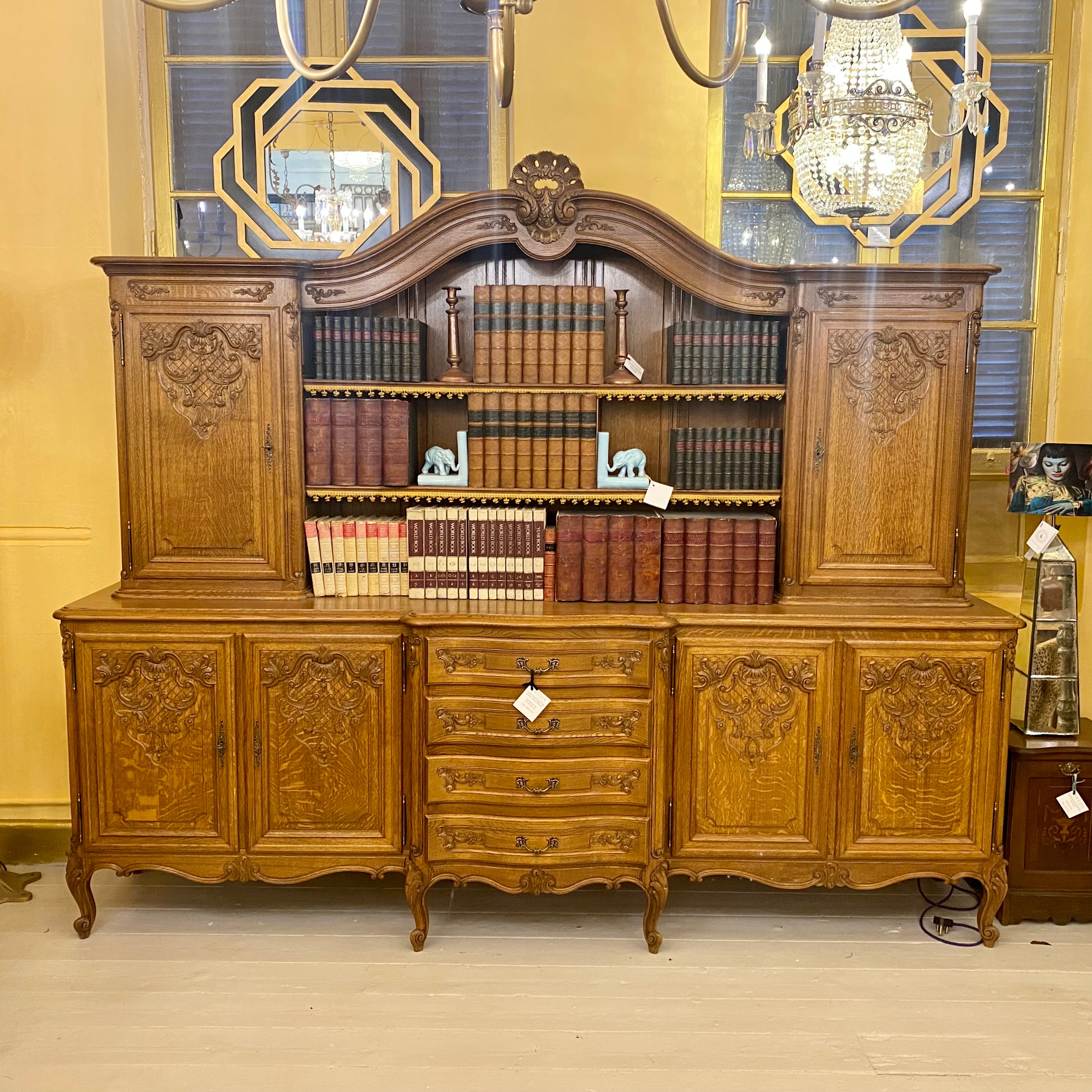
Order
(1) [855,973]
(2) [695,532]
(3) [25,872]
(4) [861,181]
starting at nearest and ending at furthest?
1. (4) [861,181]
2. (1) [855,973]
3. (2) [695,532]
4. (3) [25,872]

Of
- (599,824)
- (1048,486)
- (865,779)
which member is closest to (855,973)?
(865,779)

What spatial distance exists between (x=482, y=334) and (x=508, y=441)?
0.35 m

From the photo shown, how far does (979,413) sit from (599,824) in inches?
82.2

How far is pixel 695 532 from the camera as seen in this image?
3.12m

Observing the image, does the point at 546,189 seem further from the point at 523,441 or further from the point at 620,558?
the point at 620,558

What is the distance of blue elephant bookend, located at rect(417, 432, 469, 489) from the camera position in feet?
10.5

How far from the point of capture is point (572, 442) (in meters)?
3.15

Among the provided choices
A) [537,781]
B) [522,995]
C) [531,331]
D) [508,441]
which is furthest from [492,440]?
[522,995]

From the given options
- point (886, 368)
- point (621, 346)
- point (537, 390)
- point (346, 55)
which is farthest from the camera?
point (621, 346)

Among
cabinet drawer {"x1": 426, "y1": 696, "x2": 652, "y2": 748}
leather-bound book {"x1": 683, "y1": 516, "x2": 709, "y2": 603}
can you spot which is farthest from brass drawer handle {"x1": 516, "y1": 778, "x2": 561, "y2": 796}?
leather-bound book {"x1": 683, "y1": 516, "x2": 709, "y2": 603}

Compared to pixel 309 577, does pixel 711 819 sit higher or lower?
lower

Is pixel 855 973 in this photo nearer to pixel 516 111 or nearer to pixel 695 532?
pixel 695 532

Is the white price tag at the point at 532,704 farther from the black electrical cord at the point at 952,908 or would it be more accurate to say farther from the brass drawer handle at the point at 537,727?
the black electrical cord at the point at 952,908

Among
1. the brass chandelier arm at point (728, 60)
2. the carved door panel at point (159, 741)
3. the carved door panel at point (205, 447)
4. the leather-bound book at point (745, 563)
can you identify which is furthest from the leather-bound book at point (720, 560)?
the brass chandelier arm at point (728, 60)
